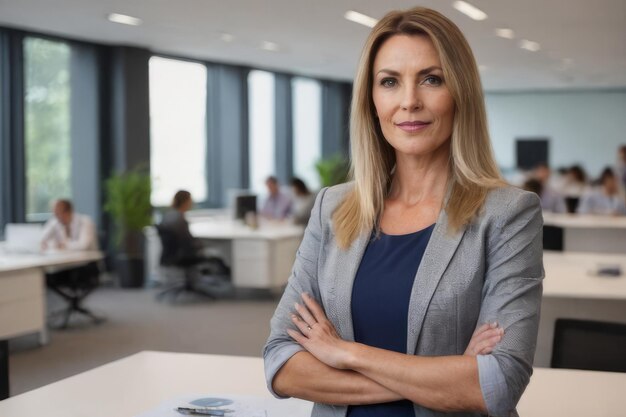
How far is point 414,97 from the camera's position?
1.76 metres

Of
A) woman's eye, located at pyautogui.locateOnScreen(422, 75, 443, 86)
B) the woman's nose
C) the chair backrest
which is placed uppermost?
woman's eye, located at pyautogui.locateOnScreen(422, 75, 443, 86)

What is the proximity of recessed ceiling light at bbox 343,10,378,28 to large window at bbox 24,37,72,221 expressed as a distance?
13.8ft

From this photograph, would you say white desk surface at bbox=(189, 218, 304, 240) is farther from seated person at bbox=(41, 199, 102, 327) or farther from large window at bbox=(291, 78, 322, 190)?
large window at bbox=(291, 78, 322, 190)

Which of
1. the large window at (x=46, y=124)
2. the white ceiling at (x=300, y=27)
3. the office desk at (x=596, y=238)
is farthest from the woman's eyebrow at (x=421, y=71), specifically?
the large window at (x=46, y=124)

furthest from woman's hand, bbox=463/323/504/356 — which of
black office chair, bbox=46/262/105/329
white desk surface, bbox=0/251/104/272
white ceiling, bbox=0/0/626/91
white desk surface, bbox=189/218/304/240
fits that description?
white desk surface, bbox=189/218/304/240

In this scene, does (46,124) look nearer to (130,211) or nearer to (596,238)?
(130,211)

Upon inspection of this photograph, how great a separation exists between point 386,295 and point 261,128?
15196 millimetres

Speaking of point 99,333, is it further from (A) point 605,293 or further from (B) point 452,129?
(B) point 452,129

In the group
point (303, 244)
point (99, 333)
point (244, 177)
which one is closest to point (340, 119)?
point (244, 177)

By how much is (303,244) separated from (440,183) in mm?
347

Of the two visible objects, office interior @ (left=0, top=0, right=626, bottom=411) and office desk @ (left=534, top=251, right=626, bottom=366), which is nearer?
office desk @ (left=534, top=251, right=626, bottom=366)

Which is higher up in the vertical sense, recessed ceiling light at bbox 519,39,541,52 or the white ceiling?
recessed ceiling light at bbox 519,39,541,52

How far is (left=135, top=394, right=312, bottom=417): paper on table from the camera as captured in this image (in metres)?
2.40

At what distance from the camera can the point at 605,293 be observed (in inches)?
186
